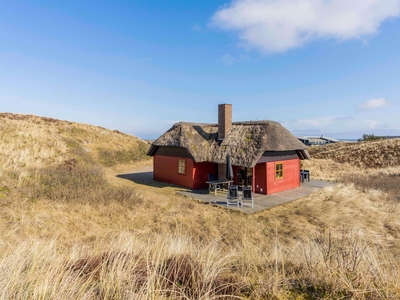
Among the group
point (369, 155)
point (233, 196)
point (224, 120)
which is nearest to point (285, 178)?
point (233, 196)

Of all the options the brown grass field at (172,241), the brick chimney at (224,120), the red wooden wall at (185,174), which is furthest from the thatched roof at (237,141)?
the brown grass field at (172,241)

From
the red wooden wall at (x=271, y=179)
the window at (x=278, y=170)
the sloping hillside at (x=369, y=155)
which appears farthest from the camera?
the sloping hillside at (x=369, y=155)

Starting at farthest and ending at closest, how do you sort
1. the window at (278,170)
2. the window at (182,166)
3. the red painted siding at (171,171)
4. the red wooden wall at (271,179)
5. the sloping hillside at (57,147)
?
the window at (182,166) → the red painted siding at (171,171) → the sloping hillside at (57,147) → the window at (278,170) → the red wooden wall at (271,179)

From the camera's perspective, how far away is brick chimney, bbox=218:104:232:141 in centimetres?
1666

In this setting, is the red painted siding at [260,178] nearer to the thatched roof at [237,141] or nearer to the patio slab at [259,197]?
the patio slab at [259,197]

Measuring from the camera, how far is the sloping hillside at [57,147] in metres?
16.0

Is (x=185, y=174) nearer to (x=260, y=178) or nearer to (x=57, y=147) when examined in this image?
(x=260, y=178)

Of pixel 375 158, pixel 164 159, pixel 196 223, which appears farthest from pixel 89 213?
pixel 375 158

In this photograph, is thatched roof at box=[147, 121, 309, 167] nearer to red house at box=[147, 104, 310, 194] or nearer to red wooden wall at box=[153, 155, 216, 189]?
red house at box=[147, 104, 310, 194]

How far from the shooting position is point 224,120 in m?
16.8

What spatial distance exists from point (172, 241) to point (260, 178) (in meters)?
10.9

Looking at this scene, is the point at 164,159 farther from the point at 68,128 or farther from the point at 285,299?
the point at 68,128

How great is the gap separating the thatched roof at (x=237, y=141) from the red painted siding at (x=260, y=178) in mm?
1114

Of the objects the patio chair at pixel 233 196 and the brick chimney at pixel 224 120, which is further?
the brick chimney at pixel 224 120
